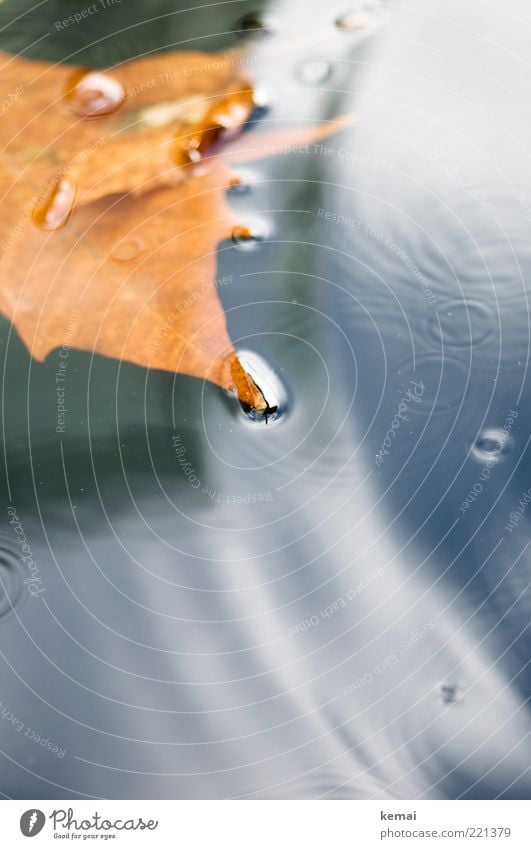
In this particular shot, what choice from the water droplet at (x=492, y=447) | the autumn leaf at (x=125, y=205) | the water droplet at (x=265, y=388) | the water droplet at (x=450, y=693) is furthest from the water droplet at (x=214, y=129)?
the water droplet at (x=450, y=693)

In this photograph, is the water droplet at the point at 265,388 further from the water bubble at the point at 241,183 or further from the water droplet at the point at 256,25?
the water droplet at the point at 256,25
